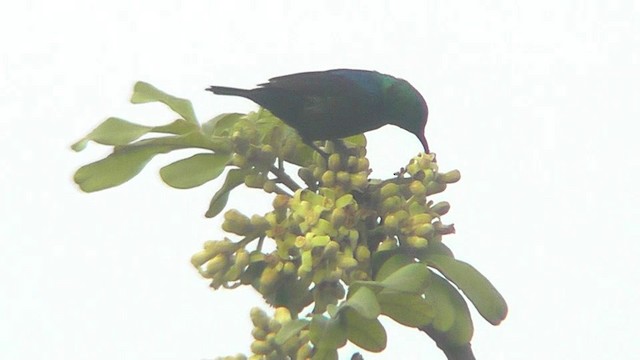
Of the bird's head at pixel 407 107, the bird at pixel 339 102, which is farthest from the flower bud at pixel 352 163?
the bird's head at pixel 407 107

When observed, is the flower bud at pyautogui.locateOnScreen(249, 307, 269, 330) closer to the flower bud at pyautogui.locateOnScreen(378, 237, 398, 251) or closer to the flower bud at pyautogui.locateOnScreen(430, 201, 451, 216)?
the flower bud at pyautogui.locateOnScreen(378, 237, 398, 251)

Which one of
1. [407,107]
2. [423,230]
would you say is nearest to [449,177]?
[423,230]

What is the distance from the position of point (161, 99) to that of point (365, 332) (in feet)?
2.17

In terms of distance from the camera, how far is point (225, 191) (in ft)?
5.44

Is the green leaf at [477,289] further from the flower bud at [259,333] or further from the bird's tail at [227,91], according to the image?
the bird's tail at [227,91]

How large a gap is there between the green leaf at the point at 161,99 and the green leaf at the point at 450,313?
1.68 ft

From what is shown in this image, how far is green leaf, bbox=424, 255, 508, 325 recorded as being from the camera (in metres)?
1.47

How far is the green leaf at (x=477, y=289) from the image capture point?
1.47 metres

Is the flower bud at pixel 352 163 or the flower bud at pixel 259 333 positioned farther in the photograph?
the flower bud at pixel 352 163

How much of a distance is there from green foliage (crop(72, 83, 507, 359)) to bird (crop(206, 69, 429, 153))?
73 millimetres

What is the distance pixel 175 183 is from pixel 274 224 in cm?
21

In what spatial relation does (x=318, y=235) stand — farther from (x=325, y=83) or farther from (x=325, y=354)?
(x=325, y=83)

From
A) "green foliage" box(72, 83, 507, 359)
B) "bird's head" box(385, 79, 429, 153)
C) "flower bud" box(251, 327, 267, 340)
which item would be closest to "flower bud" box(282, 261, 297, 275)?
"green foliage" box(72, 83, 507, 359)

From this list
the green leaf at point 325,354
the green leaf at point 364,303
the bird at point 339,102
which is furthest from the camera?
the bird at point 339,102
